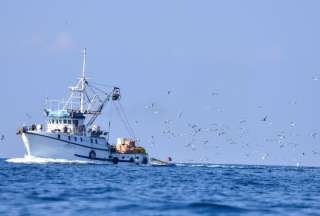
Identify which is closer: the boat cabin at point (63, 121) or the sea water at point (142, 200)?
the sea water at point (142, 200)

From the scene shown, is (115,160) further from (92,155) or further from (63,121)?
(63,121)

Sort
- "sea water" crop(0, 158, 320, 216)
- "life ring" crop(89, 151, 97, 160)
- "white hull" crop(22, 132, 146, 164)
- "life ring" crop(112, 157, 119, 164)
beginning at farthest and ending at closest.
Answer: "life ring" crop(112, 157, 119, 164) < "life ring" crop(89, 151, 97, 160) < "white hull" crop(22, 132, 146, 164) < "sea water" crop(0, 158, 320, 216)

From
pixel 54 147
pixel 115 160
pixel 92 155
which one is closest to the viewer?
pixel 54 147

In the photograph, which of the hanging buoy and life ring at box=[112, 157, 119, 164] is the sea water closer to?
the hanging buoy

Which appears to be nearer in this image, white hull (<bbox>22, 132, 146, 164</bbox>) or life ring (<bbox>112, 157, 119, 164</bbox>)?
white hull (<bbox>22, 132, 146, 164</bbox>)

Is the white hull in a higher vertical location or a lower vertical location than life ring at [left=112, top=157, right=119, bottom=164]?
higher

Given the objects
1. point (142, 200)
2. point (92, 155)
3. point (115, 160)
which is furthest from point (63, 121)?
point (142, 200)

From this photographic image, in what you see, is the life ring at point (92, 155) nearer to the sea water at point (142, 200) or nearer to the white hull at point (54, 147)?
the white hull at point (54, 147)

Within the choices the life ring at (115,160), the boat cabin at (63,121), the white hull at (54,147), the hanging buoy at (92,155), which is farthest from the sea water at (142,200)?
the life ring at (115,160)

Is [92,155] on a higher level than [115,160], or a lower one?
higher

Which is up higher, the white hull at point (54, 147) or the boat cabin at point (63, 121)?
the boat cabin at point (63, 121)

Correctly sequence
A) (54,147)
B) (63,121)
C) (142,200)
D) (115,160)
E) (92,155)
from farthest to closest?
(115,160) → (92,155) → (63,121) → (54,147) → (142,200)

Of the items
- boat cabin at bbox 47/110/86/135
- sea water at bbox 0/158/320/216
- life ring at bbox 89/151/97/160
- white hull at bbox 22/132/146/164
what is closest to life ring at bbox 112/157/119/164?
white hull at bbox 22/132/146/164

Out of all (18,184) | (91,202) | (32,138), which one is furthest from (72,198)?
(32,138)
